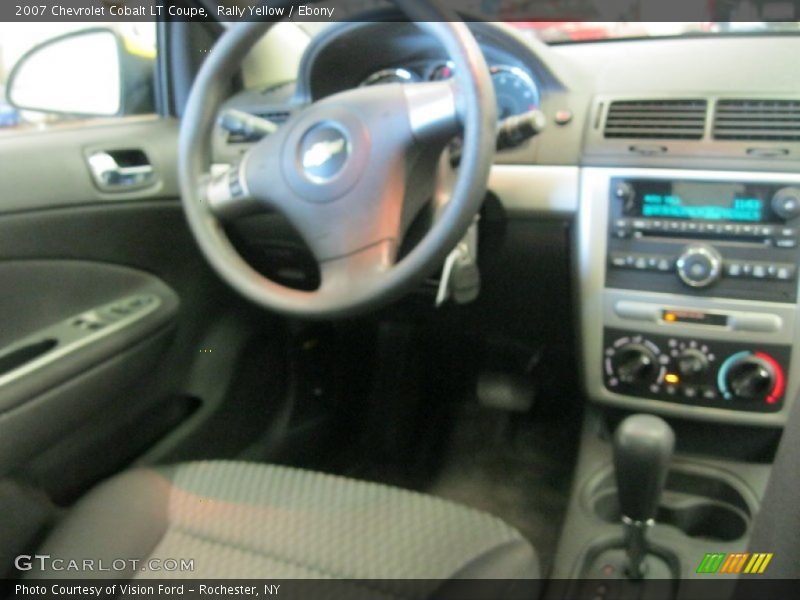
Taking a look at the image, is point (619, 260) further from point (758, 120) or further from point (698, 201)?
point (758, 120)

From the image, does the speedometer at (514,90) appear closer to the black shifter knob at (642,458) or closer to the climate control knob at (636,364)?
the climate control knob at (636,364)

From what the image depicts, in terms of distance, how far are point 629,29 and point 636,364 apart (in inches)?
25.0

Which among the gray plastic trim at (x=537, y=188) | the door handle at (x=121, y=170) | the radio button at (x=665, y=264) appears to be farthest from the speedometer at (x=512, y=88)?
the door handle at (x=121, y=170)

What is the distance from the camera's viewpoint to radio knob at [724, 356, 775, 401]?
3.81 feet

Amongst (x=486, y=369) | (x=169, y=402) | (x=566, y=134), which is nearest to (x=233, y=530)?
(x=169, y=402)

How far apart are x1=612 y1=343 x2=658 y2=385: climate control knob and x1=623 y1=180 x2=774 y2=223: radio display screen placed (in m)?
0.23

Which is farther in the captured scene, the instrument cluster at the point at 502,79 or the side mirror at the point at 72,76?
the side mirror at the point at 72,76

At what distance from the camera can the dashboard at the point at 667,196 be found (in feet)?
3.65

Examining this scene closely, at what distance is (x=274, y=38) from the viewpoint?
1514 millimetres

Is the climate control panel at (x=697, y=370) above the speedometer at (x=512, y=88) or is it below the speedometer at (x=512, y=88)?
below

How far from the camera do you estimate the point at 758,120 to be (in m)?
1.11

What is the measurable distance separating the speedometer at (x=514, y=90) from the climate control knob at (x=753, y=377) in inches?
21.2

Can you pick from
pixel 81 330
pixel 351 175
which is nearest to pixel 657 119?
pixel 351 175

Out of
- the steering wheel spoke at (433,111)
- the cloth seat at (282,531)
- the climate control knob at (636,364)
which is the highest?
the steering wheel spoke at (433,111)
